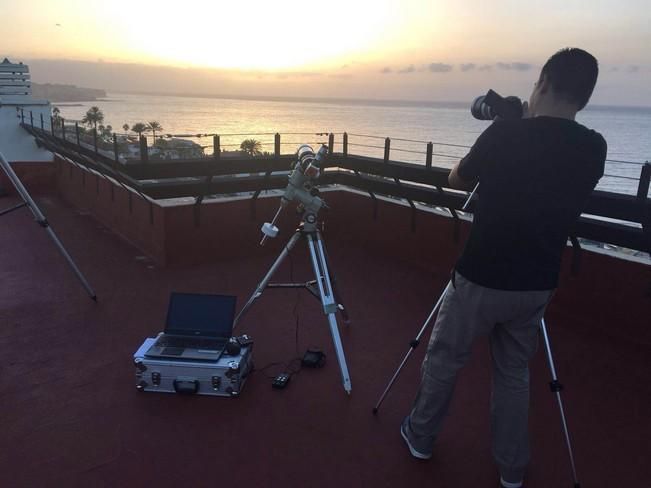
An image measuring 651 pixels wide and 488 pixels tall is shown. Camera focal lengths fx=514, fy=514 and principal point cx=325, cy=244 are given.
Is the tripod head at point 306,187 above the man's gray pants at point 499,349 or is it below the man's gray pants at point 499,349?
above

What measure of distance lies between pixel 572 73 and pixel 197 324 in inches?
98.8

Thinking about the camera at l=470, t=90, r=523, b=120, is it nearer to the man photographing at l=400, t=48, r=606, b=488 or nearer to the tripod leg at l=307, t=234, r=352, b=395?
the man photographing at l=400, t=48, r=606, b=488

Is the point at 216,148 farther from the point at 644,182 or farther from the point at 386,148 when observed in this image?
the point at 644,182

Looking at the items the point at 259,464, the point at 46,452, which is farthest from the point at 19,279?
the point at 259,464

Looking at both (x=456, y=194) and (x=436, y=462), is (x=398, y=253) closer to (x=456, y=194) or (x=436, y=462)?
(x=456, y=194)

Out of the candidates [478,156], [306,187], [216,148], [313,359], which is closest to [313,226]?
[306,187]

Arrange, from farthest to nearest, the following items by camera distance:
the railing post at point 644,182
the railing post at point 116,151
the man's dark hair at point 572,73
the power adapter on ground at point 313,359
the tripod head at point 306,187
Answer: the railing post at point 116,151 < the railing post at point 644,182 < the power adapter on ground at point 313,359 < the tripod head at point 306,187 < the man's dark hair at point 572,73

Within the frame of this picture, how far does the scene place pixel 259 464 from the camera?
2.43 m

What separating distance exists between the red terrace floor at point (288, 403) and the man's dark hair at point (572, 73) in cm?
174

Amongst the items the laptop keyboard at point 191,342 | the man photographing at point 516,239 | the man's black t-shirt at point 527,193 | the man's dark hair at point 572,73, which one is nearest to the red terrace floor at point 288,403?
the laptop keyboard at point 191,342

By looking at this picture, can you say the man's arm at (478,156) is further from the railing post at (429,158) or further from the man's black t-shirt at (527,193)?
the railing post at (429,158)

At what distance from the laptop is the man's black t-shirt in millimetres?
1727

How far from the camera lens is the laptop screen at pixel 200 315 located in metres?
3.28

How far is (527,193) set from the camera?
1930 millimetres
